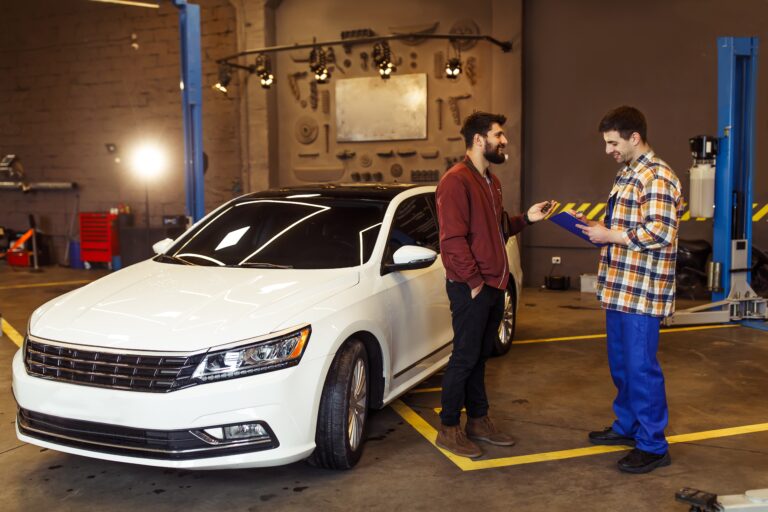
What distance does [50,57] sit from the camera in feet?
44.9

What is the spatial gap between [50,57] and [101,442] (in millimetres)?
12310

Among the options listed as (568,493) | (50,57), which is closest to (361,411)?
(568,493)

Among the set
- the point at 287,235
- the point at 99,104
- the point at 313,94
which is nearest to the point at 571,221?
the point at 287,235

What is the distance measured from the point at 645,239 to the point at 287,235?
2.10 meters

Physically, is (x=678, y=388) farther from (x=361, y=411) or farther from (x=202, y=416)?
(x=202, y=416)

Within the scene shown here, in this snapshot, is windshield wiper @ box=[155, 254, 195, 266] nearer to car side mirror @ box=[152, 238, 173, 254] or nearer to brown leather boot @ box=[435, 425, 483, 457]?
car side mirror @ box=[152, 238, 173, 254]

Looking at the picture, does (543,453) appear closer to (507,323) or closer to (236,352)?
(236,352)

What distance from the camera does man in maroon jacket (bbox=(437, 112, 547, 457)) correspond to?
3.78m

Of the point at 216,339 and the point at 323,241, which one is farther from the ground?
the point at 323,241

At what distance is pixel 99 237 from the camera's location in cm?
1252

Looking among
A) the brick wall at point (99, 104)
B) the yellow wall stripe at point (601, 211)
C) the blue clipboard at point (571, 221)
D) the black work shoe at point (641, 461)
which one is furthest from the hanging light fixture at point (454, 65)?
the black work shoe at point (641, 461)

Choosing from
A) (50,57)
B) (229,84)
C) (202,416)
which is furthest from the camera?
(50,57)

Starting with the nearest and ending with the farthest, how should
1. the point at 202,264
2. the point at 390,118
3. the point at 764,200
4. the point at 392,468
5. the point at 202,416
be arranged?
the point at 202,416 < the point at 392,468 < the point at 202,264 < the point at 764,200 < the point at 390,118

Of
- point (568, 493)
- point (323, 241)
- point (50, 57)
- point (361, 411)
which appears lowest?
point (568, 493)
